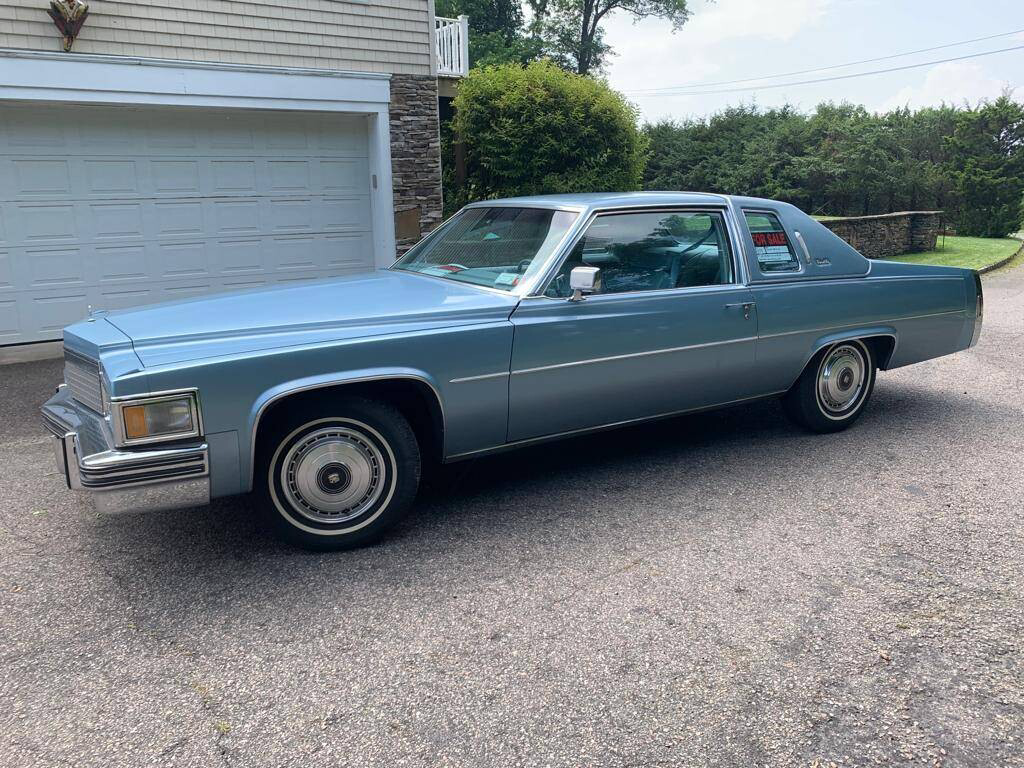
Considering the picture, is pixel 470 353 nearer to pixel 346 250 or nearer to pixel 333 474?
pixel 333 474

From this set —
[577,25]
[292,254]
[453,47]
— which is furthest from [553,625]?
[577,25]

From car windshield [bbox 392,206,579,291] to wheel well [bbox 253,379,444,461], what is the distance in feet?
2.44

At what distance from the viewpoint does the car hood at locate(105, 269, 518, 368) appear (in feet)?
11.1

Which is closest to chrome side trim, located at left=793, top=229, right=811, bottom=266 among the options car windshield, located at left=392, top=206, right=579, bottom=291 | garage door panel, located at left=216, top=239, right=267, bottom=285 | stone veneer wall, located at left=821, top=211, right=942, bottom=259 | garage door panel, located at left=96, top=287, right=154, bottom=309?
car windshield, located at left=392, top=206, right=579, bottom=291

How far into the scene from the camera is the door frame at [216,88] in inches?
326

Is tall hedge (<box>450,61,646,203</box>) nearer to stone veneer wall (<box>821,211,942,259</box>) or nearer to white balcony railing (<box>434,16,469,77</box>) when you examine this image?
white balcony railing (<box>434,16,469,77</box>)

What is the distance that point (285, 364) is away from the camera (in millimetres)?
3371

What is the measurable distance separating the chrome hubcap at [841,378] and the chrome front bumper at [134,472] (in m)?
3.89

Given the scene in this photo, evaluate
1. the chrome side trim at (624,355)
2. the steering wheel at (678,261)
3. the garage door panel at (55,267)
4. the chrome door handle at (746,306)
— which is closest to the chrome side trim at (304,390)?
the chrome side trim at (624,355)

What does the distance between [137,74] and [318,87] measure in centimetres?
208

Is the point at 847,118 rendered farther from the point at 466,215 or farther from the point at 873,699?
the point at 873,699

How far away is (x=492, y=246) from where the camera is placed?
4543 millimetres

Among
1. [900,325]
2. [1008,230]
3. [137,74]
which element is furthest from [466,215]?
[1008,230]

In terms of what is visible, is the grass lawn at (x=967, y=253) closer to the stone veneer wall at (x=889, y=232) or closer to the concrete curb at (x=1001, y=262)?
the concrete curb at (x=1001, y=262)
